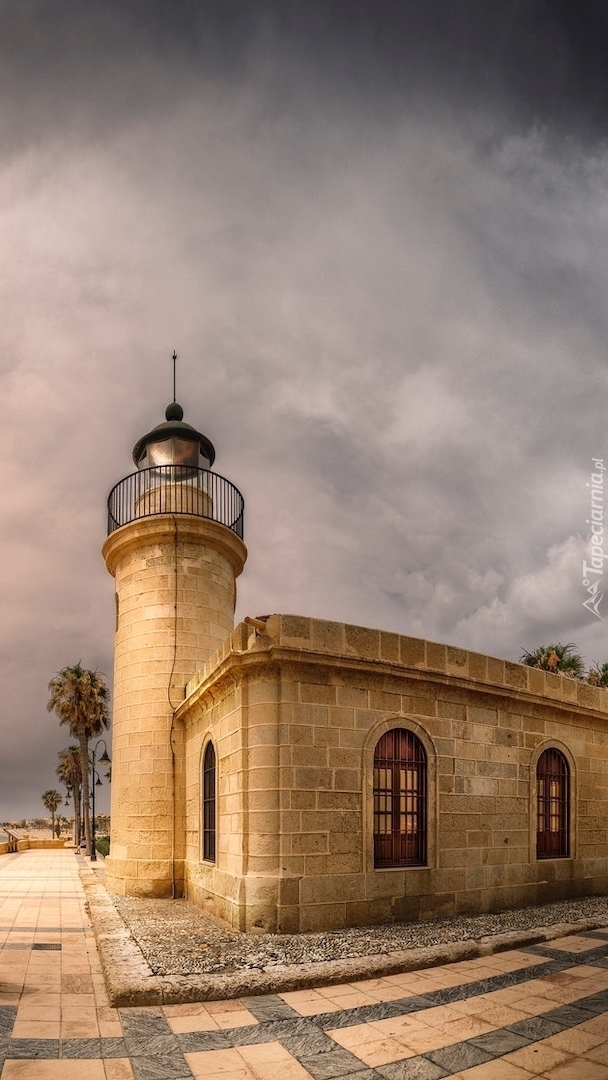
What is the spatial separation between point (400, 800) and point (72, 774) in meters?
39.7

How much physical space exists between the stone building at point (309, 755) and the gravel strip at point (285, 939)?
1.00 ft

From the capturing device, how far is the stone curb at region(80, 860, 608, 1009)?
20.4 feet

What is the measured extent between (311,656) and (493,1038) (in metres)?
4.41

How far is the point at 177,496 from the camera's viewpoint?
15.0m

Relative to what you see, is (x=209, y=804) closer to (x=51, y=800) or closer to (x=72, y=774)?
(x=72, y=774)

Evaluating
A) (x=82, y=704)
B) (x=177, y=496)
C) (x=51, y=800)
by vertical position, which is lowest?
(x=51, y=800)

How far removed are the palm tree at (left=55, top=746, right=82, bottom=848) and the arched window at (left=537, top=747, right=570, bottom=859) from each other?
3070 cm

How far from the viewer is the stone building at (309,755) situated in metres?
8.85

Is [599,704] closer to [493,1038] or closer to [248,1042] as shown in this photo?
[493,1038]

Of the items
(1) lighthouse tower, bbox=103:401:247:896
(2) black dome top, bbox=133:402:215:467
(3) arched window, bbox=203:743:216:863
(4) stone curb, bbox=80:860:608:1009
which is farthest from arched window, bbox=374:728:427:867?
(2) black dome top, bbox=133:402:215:467

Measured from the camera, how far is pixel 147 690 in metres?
14.0

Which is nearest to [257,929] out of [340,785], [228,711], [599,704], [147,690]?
[340,785]

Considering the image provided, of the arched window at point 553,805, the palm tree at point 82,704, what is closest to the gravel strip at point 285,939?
the arched window at point 553,805

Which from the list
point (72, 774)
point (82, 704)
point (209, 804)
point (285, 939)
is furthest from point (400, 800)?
point (72, 774)
